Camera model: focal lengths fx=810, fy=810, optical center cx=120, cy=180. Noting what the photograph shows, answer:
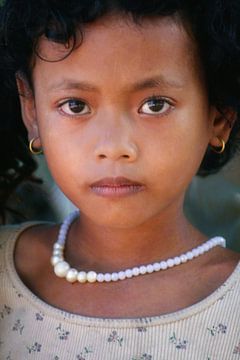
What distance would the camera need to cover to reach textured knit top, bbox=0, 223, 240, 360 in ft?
5.35

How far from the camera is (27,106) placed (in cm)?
186

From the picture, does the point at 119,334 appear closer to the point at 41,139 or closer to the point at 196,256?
the point at 196,256

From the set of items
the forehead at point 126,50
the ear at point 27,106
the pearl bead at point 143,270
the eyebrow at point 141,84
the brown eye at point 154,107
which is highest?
the forehead at point 126,50

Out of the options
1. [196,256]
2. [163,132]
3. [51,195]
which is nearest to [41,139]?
[163,132]

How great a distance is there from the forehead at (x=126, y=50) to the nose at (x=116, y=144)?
9cm

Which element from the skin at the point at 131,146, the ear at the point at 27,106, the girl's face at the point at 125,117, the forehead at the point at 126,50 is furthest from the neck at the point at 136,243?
the forehead at the point at 126,50

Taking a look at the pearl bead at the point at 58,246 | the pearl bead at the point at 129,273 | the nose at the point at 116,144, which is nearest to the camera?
the nose at the point at 116,144

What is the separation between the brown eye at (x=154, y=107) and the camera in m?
1.59

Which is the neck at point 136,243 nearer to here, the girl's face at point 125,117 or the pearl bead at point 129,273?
the pearl bead at point 129,273

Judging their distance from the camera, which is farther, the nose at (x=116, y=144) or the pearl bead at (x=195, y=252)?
the pearl bead at (x=195, y=252)

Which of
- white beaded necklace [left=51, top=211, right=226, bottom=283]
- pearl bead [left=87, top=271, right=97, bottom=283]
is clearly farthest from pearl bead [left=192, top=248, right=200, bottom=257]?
pearl bead [left=87, top=271, right=97, bottom=283]

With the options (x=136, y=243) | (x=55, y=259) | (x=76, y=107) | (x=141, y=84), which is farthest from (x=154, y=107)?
(x=55, y=259)

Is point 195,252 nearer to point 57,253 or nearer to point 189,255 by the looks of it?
point 189,255

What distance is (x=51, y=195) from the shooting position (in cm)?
230
